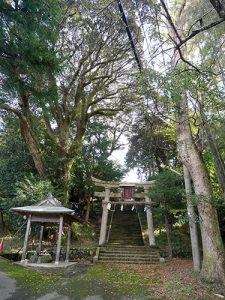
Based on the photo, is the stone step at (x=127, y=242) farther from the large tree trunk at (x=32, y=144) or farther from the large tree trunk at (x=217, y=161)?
the large tree trunk at (x=217, y=161)

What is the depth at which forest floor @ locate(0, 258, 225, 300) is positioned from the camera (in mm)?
5691

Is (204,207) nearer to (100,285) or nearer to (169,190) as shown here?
(169,190)

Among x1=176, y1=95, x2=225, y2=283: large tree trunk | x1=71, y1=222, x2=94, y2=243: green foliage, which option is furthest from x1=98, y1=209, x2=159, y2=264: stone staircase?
x1=176, y1=95, x2=225, y2=283: large tree trunk

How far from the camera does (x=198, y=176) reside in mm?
8023

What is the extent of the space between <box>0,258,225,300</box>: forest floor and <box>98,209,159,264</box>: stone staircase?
2.55 m

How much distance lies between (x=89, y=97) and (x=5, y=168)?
20.4 feet

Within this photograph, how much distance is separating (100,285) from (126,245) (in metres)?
6.76

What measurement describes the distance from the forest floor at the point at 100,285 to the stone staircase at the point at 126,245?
255 centimetres

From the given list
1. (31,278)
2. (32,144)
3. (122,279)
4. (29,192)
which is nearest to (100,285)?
(122,279)

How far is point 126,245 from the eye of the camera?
13.3 metres

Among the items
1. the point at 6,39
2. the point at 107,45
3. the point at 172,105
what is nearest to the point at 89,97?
the point at 107,45

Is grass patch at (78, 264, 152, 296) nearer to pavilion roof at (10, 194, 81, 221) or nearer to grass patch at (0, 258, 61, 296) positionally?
grass patch at (0, 258, 61, 296)

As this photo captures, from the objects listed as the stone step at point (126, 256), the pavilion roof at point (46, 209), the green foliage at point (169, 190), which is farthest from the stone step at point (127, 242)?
the pavilion roof at point (46, 209)

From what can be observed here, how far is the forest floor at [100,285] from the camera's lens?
18.7 ft
